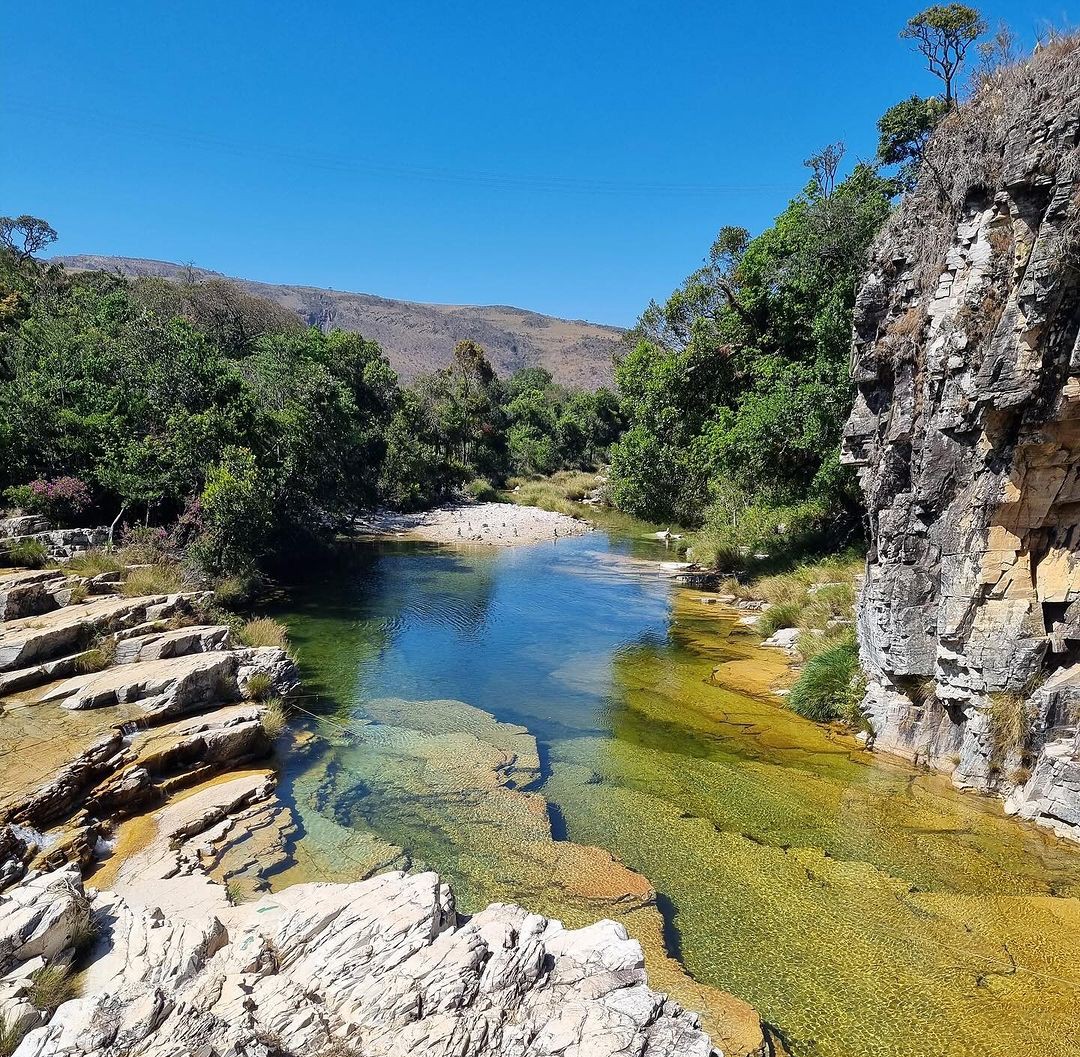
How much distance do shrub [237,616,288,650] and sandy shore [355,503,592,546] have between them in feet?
63.1

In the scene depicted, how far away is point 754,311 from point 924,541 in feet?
45.6

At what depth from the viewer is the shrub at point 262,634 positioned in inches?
639

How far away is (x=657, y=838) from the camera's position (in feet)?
32.5

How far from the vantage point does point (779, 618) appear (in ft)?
63.1

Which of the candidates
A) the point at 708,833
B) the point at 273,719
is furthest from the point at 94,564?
the point at 708,833

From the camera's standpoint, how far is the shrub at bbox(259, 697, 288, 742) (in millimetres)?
12469

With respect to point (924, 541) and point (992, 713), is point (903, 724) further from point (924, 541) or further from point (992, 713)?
point (924, 541)

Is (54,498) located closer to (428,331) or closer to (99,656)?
(99,656)

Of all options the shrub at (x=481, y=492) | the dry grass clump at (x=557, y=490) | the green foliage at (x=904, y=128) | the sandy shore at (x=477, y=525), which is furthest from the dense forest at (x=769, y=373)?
the shrub at (x=481, y=492)

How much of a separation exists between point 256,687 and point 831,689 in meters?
11.1

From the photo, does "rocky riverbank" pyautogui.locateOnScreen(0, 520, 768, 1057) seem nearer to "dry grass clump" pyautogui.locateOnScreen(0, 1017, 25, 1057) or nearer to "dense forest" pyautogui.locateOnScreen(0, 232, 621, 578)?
"dry grass clump" pyautogui.locateOnScreen(0, 1017, 25, 1057)

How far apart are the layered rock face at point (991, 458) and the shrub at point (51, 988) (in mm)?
11527

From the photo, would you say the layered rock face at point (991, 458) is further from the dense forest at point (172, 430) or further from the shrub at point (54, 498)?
the shrub at point (54, 498)

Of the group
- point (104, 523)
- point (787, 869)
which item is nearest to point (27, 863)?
point (787, 869)
